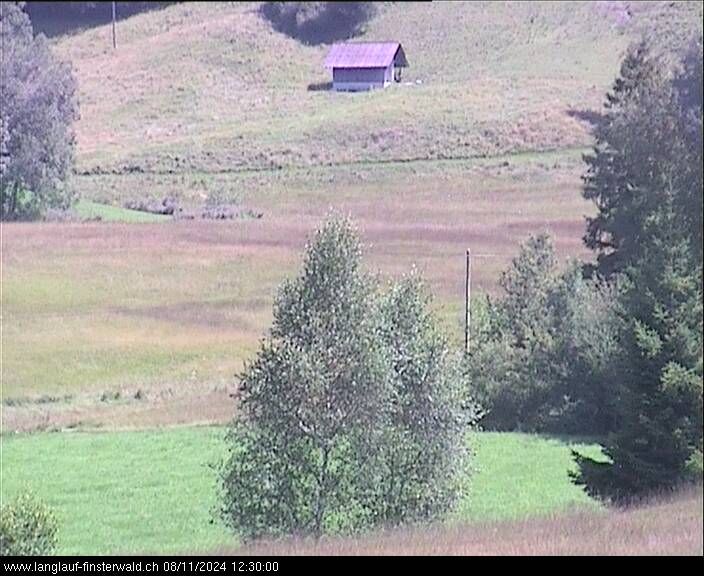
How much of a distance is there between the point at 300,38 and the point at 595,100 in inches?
408

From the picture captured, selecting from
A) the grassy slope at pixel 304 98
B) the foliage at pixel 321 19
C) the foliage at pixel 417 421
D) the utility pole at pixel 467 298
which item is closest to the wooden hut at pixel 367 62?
the foliage at pixel 321 19

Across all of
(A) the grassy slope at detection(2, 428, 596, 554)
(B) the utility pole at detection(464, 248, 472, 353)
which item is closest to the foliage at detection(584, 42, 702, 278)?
(B) the utility pole at detection(464, 248, 472, 353)

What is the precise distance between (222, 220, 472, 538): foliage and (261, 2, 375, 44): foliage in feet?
9.60

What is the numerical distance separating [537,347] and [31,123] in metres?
11.1

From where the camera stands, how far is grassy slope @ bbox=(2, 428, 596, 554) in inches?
464

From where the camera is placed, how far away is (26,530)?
31.6 ft

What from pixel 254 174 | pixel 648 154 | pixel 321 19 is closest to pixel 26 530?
pixel 648 154

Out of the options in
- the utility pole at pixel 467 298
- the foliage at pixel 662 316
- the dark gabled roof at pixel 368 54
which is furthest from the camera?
the utility pole at pixel 467 298

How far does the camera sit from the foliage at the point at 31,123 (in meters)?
22.0

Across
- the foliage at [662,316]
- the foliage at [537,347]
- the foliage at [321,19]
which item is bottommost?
the foliage at [537,347]

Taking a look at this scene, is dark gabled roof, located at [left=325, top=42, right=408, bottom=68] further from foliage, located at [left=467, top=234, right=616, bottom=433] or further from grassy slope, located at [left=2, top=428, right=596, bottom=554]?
grassy slope, located at [left=2, top=428, right=596, bottom=554]

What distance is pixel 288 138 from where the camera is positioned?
92.5 ft

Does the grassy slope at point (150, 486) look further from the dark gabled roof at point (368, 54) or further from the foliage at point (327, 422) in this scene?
the dark gabled roof at point (368, 54)

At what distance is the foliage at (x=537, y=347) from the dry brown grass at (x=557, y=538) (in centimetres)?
1023
